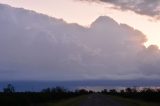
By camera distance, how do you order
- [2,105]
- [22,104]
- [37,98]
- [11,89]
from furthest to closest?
[11,89], [37,98], [22,104], [2,105]

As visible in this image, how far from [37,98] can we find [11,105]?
44283mm

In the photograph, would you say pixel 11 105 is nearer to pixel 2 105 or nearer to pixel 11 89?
pixel 2 105

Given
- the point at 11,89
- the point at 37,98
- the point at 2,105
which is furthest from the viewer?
the point at 11,89

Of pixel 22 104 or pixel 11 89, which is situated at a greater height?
pixel 11 89

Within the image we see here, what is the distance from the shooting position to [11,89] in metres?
180

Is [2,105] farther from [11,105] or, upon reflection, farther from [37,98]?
[37,98]

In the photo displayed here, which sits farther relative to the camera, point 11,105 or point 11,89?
point 11,89

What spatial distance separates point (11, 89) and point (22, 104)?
99.5 metres

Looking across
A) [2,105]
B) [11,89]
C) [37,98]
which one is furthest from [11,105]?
[11,89]

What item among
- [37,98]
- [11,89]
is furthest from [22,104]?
[11,89]

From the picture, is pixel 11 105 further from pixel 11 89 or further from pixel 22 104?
pixel 11 89

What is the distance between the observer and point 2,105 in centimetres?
7500

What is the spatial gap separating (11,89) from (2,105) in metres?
106

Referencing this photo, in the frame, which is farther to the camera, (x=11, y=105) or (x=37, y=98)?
(x=37, y=98)
